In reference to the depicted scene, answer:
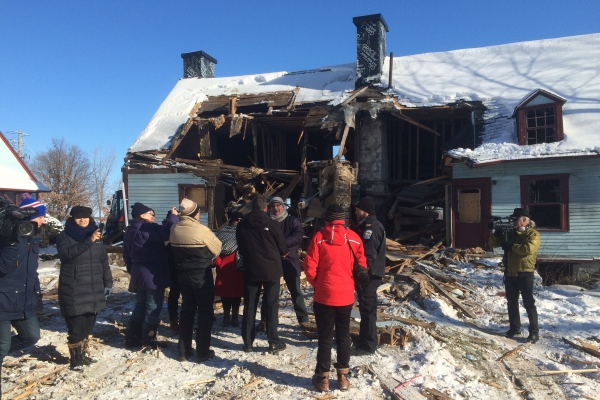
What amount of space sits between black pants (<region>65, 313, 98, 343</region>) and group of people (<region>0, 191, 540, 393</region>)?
0.01m

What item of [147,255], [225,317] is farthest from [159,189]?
[147,255]

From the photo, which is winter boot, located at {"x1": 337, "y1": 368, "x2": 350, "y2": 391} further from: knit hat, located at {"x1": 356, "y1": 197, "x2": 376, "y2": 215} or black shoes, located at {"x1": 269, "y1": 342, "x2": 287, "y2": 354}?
knit hat, located at {"x1": 356, "y1": 197, "x2": 376, "y2": 215}

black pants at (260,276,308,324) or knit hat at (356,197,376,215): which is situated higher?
knit hat at (356,197,376,215)

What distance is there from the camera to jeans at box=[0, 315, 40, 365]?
12.8ft

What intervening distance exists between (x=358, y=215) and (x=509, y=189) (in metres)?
8.72

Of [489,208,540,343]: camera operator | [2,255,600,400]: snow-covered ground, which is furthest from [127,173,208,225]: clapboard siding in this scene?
[489,208,540,343]: camera operator

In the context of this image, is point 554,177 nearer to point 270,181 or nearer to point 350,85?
point 350,85

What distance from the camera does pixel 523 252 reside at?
5.52 metres

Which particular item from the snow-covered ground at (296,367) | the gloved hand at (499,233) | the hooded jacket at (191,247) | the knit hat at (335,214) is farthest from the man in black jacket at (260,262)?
the gloved hand at (499,233)

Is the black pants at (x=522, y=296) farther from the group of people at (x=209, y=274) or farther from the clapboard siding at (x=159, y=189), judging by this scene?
the clapboard siding at (x=159, y=189)

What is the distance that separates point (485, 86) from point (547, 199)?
15.3ft

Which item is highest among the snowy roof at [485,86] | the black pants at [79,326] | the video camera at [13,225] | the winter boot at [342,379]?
the snowy roof at [485,86]

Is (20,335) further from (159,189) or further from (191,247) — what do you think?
(159,189)

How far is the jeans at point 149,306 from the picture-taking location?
5.05m
